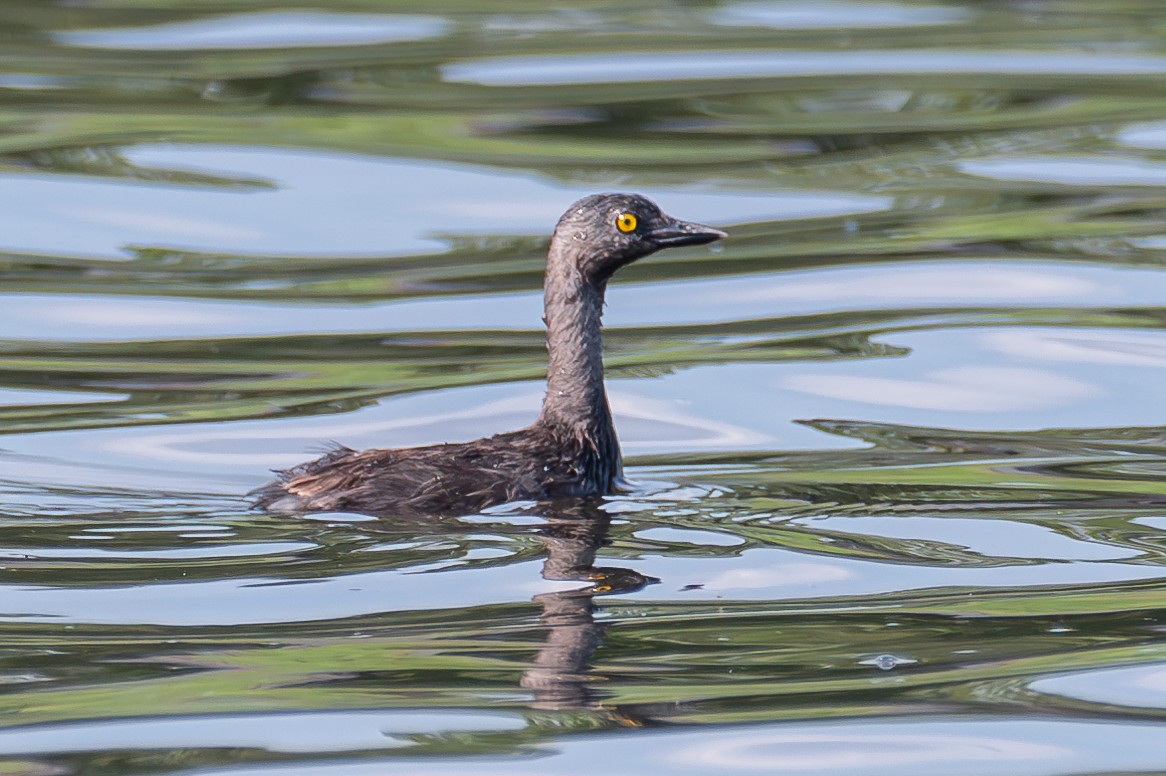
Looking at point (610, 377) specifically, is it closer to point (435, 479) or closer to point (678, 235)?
point (678, 235)

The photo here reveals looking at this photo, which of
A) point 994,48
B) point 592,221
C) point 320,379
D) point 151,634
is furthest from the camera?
point 994,48

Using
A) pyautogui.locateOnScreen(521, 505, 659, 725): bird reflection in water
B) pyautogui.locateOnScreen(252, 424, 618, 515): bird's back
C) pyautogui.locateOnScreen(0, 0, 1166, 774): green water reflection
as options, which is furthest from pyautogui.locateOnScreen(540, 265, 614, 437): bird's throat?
pyautogui.locateOnScreen(521, 505, 659, 725): bird reflection in water

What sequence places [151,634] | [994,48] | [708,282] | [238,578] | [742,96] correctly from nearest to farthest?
[151,634] < [238,578] < [708,282] < [742,96] < [994,48]

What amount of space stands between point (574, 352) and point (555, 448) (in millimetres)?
504

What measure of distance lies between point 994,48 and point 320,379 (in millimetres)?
9020

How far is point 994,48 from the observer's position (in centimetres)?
1883

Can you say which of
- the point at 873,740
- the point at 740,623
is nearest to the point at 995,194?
the point at 740,623

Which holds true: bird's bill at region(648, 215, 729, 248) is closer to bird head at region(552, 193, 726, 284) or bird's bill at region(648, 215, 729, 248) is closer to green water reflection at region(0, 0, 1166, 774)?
bird head at region(552, 193, 726, 284)

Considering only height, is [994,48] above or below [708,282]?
above

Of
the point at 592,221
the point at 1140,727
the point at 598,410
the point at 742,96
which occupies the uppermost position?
the point at 742,96

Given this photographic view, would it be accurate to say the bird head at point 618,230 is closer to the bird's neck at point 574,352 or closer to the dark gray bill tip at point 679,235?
the dark gray bill tip at point 679,235

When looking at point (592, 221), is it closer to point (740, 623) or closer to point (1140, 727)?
point (740, 623)

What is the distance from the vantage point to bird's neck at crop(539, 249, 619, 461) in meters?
9.50

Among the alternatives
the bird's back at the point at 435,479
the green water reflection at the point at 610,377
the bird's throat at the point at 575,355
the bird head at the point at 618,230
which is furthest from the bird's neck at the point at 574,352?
the green water reflection at the point at 610,377
